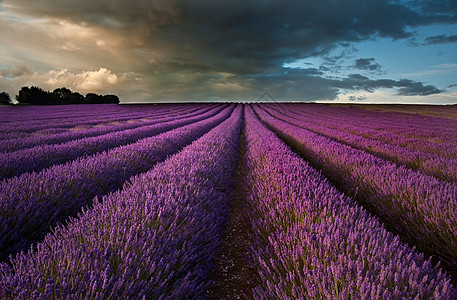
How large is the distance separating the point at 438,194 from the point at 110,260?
10.6ft

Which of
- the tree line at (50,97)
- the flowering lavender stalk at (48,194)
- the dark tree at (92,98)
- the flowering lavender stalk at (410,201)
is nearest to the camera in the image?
Answer: the flowering lavender stalk at (48,194)

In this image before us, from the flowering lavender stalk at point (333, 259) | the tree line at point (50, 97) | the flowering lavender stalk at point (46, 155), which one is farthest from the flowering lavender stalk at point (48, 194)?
the tree line at point (50, 97)

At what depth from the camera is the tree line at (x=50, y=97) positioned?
43.4 m

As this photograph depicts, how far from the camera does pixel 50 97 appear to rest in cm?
4631

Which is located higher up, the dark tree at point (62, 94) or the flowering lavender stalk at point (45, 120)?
the dark tree at point (62, 94)

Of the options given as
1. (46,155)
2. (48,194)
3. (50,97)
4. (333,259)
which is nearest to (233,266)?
(333,259)

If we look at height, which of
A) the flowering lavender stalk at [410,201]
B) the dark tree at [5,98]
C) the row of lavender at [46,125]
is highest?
the dark tree at [5,98]

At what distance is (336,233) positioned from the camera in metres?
1.57

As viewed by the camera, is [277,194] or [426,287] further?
[277,194]

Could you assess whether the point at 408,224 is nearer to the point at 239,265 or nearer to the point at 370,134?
the point at 239,265

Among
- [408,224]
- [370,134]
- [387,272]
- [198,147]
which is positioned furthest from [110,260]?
[370,134]

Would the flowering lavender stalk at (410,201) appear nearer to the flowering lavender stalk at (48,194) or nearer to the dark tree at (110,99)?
the flowering lavender stalk at (48,194)

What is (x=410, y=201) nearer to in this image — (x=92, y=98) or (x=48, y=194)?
(x=48, y=194)

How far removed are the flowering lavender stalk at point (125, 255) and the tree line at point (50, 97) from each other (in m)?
54.6
